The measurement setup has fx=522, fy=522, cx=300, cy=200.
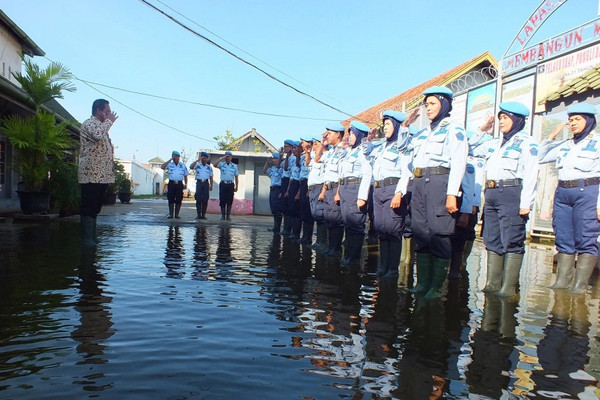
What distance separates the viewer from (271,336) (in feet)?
10.6

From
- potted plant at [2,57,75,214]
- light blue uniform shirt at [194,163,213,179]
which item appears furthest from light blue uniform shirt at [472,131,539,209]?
light blue uniform shirt at [194,163,213,179]

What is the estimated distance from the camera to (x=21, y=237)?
8.02 metres

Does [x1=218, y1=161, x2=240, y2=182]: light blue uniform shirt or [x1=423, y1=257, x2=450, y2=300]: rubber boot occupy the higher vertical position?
[x1=218, y1=161, x2=240, y2=182]: light blue uniform shirt

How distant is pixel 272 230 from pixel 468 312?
8.72 m

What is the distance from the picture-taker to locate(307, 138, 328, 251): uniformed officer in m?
8.25

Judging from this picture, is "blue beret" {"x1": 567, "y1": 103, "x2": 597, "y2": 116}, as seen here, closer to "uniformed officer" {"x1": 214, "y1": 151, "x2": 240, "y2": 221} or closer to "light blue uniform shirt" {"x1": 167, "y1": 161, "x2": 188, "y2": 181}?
"uniformed officer" {"x1": 214, "y1": 151, "x2": 240, "y2": 221}

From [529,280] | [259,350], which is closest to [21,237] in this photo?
[259,350]

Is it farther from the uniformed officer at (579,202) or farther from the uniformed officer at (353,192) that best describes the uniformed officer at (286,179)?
the uniformed officer at (579,202)

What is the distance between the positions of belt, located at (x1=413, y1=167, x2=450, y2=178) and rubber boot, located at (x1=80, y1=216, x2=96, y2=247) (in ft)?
15.3

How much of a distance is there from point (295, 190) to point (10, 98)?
21.9 feet

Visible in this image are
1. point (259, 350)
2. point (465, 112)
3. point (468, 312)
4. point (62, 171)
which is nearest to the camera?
point (259, 350)

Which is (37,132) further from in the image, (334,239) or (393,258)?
(393,258)

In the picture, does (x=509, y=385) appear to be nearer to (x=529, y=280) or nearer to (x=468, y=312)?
(x=468, y=312)

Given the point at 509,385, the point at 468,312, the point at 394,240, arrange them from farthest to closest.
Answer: the point at 394,240 < the point at 468,312 < the point at 509,385
